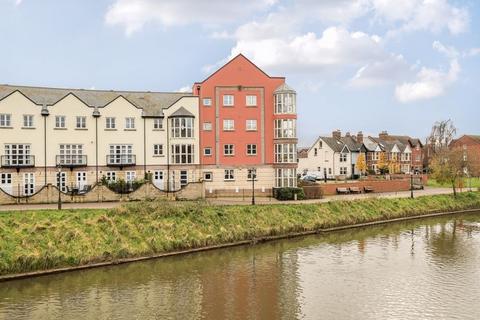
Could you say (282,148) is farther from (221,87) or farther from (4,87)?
(4,87)

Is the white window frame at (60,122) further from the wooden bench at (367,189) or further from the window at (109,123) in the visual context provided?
the wooden bench at (367,189)

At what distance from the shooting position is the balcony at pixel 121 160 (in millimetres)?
49125

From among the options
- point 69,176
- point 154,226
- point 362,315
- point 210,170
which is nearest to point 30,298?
point 154,226

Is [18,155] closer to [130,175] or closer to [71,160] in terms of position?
[71,160]

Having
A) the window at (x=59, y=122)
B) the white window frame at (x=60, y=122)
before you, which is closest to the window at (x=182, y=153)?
the white window frame at (x=60, y=122)

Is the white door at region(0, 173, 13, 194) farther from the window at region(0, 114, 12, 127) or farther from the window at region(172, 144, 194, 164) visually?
the window at region(172, 144, 194, 164)

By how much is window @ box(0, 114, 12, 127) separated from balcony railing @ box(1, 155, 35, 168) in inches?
117

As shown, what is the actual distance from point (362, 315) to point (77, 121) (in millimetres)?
36513

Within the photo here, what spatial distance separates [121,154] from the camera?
4969 centimetres

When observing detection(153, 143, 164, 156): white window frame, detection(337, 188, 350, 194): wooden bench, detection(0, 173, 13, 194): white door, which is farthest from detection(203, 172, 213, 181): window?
detection(0, 173, 13, 194): white door

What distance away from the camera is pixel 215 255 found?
3200cm

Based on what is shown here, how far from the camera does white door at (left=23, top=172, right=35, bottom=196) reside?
1805 inches

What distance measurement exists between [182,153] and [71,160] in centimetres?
1092

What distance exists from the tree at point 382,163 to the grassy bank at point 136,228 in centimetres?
4527
